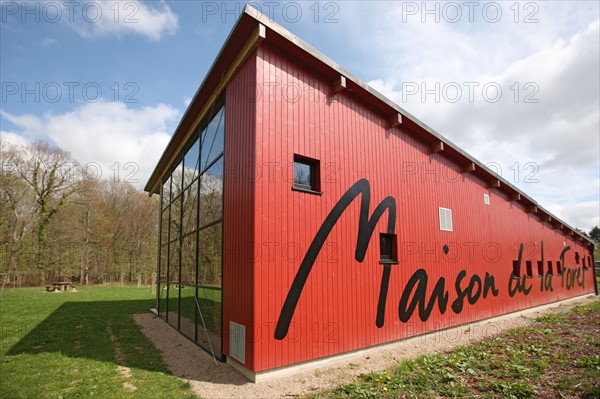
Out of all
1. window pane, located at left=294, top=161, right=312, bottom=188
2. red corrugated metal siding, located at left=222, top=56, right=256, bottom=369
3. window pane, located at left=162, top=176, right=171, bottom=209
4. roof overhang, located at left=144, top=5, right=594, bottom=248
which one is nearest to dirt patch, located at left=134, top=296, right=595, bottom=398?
red corrugated metal siding, located at left=222, top=56, right=256, bottom=369

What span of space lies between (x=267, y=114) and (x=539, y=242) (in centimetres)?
1547

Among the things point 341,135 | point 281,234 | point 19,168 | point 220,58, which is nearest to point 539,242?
point 341,135

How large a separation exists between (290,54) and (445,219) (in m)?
6.45

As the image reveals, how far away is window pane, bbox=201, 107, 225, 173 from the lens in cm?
730

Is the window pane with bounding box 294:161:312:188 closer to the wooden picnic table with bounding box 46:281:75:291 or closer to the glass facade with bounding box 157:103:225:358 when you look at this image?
the glass facade with bounding box 157:103:225:358

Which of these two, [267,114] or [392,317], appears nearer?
[267,114]

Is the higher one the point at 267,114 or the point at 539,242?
the point at 267,114

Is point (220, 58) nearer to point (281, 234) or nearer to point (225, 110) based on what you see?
point (225, 110)

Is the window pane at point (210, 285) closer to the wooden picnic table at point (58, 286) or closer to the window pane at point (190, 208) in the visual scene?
the window pane at point (190, 208)

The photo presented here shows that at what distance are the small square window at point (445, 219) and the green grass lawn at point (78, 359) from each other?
7685mm

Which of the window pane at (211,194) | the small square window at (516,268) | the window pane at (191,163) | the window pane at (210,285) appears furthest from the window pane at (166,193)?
the small square window at (516,268)

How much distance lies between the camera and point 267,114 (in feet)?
19.8

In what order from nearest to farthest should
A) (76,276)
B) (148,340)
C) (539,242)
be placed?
(148,340) < (539,242) < (76,276)

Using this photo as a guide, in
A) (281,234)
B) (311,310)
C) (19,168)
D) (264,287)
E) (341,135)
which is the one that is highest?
(19,168)
